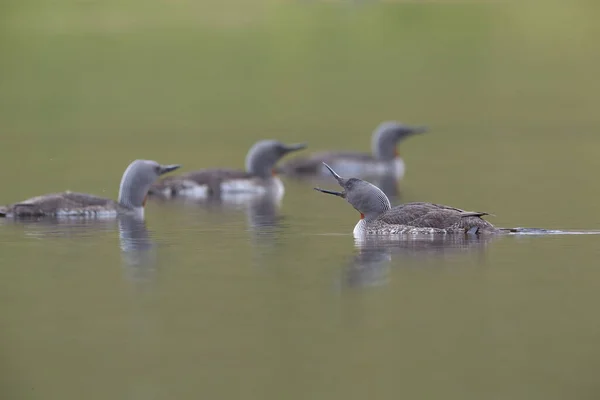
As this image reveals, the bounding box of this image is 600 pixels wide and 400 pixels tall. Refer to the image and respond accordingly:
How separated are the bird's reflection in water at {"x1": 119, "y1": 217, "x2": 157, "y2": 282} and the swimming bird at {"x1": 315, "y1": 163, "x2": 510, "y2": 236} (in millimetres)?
1462

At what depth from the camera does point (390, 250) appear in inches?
399

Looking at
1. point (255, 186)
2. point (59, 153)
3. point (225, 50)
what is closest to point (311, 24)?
point (225, 50)

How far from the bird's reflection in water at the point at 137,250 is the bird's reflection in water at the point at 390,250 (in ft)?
4.60

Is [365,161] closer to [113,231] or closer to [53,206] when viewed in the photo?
[53,206]

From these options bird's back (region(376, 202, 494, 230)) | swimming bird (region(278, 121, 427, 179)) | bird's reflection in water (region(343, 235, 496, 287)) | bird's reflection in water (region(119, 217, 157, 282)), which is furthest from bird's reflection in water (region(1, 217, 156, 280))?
swimming bird (region(278, 121, 427, 179))

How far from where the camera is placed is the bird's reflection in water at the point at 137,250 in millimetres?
9430

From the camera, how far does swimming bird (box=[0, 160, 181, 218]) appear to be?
12703mm

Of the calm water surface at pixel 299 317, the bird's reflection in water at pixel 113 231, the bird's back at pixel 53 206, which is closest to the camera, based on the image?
the calm water surface at pixel 299 317

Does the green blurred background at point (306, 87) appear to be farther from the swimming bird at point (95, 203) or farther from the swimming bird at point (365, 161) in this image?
the swimming bird at point (95, 203)

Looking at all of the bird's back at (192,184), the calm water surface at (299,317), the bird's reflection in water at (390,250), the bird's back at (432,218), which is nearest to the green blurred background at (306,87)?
the bird's back at (192,184)

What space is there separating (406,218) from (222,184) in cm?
530

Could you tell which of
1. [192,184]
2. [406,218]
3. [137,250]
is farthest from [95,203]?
[406,218]

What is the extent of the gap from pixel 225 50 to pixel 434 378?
25.5 meters

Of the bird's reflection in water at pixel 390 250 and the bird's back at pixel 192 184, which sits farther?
the bird's back at pixel 192 184
